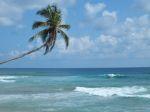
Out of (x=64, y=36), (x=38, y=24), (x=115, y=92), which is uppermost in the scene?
(x=38, y=24)

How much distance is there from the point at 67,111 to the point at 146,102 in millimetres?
7479

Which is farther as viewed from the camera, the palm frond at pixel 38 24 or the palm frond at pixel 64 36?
the palm frond at pixel 38 24

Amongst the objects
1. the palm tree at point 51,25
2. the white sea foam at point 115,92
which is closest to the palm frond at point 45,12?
the palm tree at point 51,25

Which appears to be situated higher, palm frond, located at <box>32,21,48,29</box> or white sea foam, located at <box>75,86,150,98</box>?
palm frond, located at <box>32,21,48,29</box>

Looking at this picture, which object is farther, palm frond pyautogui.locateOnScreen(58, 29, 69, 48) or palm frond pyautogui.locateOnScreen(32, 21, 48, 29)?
palm frond pyautogui.locateOnScreen(32, 21, 48, 29)

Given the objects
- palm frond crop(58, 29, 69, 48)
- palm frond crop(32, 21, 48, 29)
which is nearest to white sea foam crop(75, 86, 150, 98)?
palm frond crop(58, 29, 69, 48)

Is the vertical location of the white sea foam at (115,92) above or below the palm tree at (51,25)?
below

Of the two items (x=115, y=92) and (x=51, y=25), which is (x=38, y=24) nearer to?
(x=51, y=25)

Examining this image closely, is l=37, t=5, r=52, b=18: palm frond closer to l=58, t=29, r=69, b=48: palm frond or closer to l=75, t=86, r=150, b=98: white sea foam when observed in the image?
l=58, t=29, r=69, b=48: palm frond

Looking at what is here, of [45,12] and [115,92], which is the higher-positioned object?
[45,12]

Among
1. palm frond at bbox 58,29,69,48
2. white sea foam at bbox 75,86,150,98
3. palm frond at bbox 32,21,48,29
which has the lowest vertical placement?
white sea foam at bbox 75,86,150,98

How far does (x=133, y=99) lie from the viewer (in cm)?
3278

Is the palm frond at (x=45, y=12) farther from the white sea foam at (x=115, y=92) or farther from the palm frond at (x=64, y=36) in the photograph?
the white sea foam at (x=115, y=92)

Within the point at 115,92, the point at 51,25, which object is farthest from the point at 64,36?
the point at 115,92
